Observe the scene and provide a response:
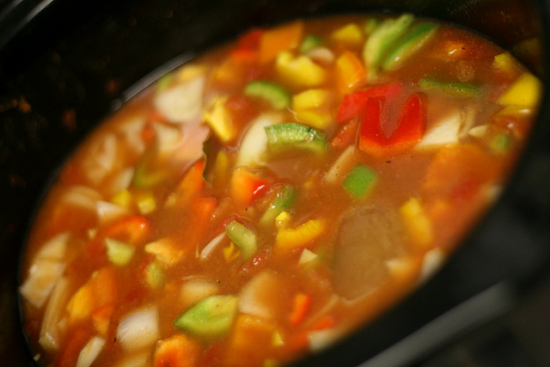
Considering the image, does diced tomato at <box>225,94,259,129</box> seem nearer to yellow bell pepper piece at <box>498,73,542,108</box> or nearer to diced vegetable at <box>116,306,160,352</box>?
diced vegetable at <box>116,306,160,352</box>

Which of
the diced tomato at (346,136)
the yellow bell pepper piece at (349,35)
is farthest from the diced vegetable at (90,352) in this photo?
the yellow bell pepper piece at (349,35)

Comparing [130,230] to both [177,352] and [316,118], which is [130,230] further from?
[316,118]

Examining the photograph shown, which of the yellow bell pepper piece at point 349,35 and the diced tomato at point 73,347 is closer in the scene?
the diced tomato at point 73,347

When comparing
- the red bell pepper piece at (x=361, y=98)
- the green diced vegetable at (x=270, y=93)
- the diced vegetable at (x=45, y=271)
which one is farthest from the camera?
the green diced vegetable at (x=270, y=93)

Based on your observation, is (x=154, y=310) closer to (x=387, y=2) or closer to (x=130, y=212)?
(x=130, y=212)

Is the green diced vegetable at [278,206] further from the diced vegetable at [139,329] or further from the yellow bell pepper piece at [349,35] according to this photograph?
the yellow bell pepper piece at [349,35]

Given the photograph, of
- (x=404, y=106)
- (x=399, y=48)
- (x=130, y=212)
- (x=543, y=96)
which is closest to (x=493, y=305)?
(x=543, y=96)
